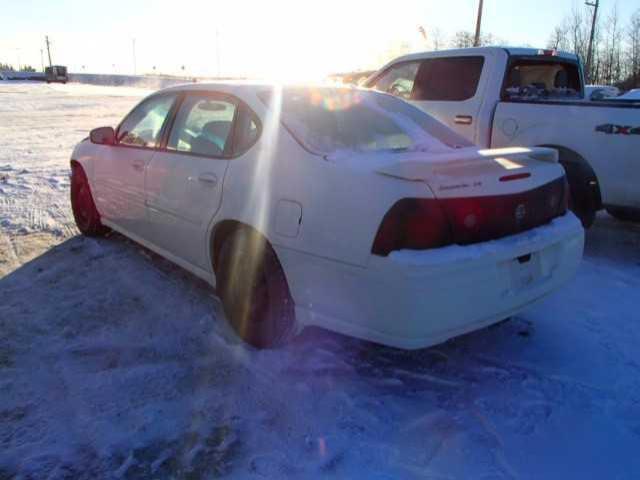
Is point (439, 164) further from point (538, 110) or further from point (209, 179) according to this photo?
point (538, 110)

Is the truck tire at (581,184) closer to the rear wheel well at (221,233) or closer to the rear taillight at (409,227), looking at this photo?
the rear taillight at (409,227)

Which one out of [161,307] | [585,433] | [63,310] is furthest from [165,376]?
[585,433]

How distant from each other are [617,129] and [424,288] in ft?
11.4

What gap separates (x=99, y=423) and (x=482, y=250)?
2.00 meters

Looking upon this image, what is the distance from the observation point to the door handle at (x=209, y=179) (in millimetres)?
3352

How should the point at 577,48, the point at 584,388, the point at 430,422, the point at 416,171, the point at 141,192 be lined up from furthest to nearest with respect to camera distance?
1. the point at 577,48
2. the point at 141,192
3. the point at 584,388
4. the point at 430,422
5. the point at 416,171

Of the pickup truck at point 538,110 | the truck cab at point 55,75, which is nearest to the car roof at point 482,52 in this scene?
the pickup truck at point 538,110

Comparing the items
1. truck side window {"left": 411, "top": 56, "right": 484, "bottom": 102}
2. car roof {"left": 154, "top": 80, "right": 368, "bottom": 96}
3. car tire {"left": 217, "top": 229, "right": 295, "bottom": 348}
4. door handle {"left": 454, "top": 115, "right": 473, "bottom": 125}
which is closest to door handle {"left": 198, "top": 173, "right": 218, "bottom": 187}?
car tire {"left": 217, "top": 229, "right": 295, "bottom": 348}

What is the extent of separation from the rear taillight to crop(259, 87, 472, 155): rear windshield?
0.65m

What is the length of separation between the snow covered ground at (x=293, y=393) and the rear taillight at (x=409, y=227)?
0.87m

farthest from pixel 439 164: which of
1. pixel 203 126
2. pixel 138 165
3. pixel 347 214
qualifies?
pixel 138 165

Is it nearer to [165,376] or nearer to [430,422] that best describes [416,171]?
[430,422]

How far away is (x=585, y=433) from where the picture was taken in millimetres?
2580

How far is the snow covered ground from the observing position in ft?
7.85
